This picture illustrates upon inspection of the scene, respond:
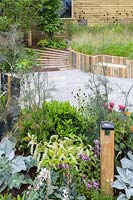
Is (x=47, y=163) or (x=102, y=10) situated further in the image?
(x=102, y=10)

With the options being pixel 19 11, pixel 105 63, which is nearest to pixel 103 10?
pixel 19 11

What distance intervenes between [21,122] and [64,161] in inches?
31.5

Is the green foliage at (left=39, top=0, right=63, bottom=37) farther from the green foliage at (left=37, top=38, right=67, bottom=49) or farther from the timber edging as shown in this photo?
the timber edging

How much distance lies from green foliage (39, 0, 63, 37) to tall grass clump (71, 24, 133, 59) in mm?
1202

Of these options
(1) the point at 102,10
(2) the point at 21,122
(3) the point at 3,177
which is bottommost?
(3) the point at 3,177

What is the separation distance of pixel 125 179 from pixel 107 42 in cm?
867

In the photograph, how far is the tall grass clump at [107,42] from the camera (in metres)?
10.7

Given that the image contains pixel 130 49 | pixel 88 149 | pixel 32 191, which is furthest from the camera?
pixel 130 49

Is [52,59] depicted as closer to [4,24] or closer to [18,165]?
[4,24]

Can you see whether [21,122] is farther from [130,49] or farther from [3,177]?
[130,49]

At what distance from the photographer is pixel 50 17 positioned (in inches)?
554

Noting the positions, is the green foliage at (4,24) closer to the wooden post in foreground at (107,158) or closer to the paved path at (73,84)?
the paved path at (73,84)

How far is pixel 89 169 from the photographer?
3377 mm

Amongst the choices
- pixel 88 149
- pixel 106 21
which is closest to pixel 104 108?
pixel 88 149
